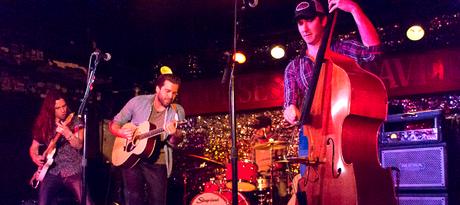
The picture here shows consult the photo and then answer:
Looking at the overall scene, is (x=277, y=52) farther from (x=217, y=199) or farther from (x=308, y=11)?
(x=308, y=11)

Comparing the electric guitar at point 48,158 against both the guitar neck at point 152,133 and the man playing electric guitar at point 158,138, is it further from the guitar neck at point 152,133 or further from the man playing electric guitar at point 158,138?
the guitar neck at point 152,133

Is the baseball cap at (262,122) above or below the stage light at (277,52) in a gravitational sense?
below

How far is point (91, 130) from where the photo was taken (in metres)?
7.62

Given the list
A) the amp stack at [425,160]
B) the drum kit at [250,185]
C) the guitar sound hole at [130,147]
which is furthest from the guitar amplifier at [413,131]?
the guitar sound hole at [130,147]

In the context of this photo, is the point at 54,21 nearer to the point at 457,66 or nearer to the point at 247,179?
the point at 247,179

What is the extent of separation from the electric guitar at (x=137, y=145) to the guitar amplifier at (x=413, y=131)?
2.60 metres

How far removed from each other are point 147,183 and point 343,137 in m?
2.88

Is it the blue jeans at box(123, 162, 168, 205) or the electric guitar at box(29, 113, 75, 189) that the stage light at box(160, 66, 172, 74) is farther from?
the blue jeans at box(123, 162, 168, 205)

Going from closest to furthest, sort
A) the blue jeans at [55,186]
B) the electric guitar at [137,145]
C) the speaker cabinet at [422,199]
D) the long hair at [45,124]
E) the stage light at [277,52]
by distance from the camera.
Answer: the speaker cabinet at [422,199], the electric guitar at [137,145], the blue jeans at [55,186], the long hair at [45,124], the stage light at [277,52]

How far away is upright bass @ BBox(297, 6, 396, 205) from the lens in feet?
6.71

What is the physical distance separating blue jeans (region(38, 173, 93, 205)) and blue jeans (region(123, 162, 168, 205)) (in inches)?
47.1

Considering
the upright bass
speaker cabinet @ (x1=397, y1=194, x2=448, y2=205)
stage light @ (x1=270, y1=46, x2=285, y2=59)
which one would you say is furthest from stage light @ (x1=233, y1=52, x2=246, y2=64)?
the upright bass

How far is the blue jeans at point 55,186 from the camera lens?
4859 mm

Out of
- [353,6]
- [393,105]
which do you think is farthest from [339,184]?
[393,105]
